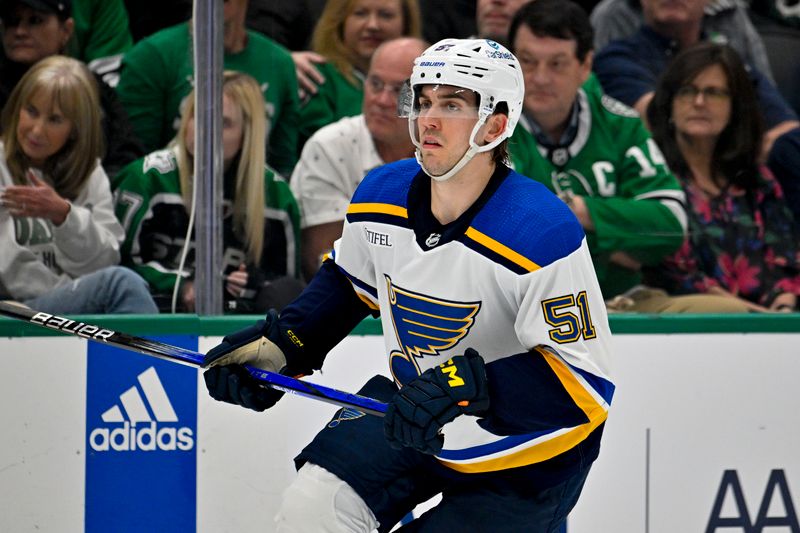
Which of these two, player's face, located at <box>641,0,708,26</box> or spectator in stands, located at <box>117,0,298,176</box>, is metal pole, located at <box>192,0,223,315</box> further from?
player's face, located at <box>641,0,708,26</box>

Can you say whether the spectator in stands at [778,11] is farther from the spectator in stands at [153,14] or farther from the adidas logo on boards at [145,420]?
the adidas logo on boards at [145,420]

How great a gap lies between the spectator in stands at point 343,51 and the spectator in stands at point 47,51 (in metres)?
0.46

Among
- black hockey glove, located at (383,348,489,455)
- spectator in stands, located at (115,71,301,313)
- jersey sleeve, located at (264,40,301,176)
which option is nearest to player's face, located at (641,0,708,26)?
jersey sleeve, located at (264,40,301,176)

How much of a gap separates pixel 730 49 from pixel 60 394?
6.58 feet

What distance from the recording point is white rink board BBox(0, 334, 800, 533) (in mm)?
3023

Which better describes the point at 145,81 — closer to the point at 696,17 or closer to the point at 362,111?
the point at 362,111

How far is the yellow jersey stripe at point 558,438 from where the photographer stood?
6.80 ft

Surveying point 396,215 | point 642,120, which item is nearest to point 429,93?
point 396,215

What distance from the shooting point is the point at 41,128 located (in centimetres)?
311

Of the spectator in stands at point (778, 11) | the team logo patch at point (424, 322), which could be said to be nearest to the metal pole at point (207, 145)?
the team logo patch at point (424, 322)

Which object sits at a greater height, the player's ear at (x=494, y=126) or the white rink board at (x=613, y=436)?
the player's ear at (x=494, y=126)

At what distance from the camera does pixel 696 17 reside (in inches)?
137

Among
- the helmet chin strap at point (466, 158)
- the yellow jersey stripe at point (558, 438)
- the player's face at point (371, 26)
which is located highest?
the player's face at point (371, 26)

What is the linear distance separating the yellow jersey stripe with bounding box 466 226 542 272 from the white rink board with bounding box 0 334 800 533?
103cm
